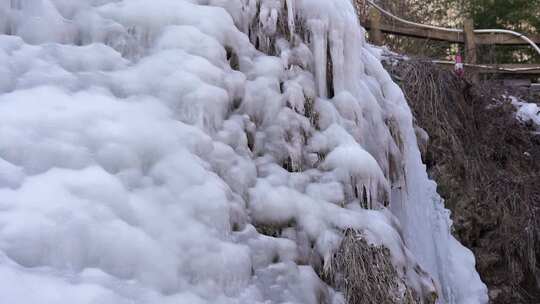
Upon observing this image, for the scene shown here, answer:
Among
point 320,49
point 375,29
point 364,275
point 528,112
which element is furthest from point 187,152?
point 528,112

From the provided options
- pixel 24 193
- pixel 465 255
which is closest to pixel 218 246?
pixel 24 193

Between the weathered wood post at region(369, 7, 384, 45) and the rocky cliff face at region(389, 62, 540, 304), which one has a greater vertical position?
the weathered wood post at region(369, 7, 384, 45)

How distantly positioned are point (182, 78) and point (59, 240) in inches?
35.2

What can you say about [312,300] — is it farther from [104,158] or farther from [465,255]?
[465,255]

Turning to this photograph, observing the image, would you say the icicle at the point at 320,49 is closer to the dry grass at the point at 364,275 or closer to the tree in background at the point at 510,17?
the dry grass at the point at 364,275

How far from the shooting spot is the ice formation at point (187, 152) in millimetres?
1704

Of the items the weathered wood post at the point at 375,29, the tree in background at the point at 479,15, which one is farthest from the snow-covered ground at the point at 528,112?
the tree in background at the point at 479,15

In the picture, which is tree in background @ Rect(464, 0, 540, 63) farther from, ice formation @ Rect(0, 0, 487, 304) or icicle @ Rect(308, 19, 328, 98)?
ice formation @ Rect(0, 0, 487, 304)

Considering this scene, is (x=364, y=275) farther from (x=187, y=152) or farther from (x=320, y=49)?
(x=320, y=49)

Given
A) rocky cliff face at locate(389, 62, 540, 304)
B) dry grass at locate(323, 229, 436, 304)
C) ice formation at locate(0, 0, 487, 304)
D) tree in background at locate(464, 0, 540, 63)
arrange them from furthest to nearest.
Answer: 1. tree in background at locate(464, 0, 540, 63)
2. rocky cliff face at locate(389, 62, 540, 304)
3. dry grass at locate(323, 229, 436, 304)
4. ice formation at locate(0, 0, 487, 304)

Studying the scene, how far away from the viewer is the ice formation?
170 centimetres

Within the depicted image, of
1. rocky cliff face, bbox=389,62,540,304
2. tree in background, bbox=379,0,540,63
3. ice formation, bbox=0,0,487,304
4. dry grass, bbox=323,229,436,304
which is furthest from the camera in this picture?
tree in background, bbox=379,0,540,63

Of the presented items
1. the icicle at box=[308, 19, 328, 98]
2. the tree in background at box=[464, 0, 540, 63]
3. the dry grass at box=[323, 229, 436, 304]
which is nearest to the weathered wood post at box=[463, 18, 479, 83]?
the tree in background at box=[464, 0, 540, 63]

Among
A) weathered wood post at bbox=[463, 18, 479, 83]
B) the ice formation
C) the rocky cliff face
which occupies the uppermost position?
the ice formation
